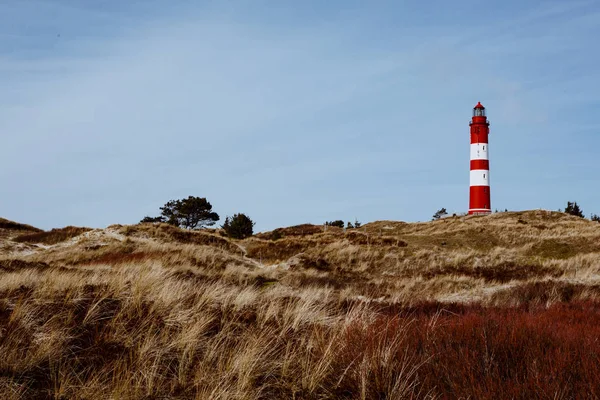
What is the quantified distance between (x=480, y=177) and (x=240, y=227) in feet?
90.0

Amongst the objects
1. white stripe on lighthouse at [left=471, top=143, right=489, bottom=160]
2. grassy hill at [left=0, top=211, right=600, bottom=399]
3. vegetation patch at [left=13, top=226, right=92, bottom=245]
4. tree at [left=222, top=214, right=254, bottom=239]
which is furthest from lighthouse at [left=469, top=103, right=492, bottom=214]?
grassy hill at [left=0, top=211, right=600, bottom=399]

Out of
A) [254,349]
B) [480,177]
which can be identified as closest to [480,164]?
[480,177]

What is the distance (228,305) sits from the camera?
7.57m

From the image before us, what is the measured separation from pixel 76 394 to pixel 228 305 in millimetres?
3522

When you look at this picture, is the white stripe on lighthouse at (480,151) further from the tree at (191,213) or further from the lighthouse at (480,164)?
the tree at (191,213)

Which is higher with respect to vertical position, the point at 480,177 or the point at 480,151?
the point at 480,151

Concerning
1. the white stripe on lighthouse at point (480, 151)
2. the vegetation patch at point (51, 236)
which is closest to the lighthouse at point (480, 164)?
the white stripe on lighthouse at point (480, 151)

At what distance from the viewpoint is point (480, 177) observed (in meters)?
55.0

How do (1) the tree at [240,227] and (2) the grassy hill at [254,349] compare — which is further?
(1) the tree at [240,227]

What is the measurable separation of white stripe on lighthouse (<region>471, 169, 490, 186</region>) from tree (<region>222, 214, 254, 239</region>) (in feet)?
84.1

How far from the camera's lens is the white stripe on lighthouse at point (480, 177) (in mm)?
55031

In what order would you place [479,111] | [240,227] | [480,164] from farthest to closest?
[479,111] < [480,164] < [240,227]

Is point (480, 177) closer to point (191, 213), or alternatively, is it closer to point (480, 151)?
point (480, 151)

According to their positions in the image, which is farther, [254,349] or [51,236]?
[51,236]
